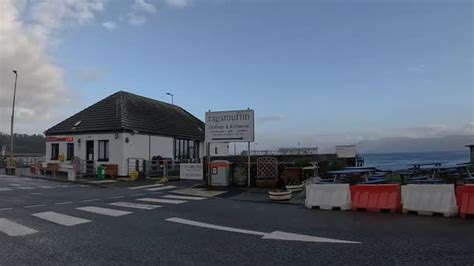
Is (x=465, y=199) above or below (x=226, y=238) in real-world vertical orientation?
above

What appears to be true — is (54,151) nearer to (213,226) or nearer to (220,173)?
(220,173)

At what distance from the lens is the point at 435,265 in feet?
21.2

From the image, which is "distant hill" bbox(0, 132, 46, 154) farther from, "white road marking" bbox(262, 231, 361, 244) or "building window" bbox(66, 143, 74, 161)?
"white road marking" bbox(262, 231, 361, 244)

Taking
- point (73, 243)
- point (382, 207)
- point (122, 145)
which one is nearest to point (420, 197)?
point (382, 207)

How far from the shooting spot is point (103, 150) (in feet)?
102

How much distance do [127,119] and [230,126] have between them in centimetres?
1182

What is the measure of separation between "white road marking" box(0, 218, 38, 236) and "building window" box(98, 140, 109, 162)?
65.3ft

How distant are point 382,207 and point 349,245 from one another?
4610 millimetres

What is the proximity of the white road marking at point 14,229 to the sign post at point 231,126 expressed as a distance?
491 inches

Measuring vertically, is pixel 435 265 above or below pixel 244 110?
below

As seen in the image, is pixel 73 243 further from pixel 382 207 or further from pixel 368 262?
pixel 382 207

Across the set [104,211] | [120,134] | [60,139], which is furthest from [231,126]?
[60,139]

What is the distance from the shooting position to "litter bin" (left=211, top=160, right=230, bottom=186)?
21.8m

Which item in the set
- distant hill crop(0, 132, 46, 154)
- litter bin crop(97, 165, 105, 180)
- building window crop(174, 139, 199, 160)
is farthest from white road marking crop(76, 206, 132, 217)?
distant hill crop(0, 132, 46, 154)
